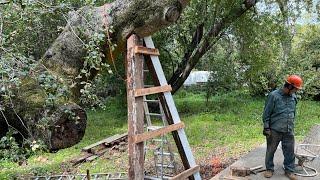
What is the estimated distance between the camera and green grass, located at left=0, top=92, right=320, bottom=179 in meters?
9.81

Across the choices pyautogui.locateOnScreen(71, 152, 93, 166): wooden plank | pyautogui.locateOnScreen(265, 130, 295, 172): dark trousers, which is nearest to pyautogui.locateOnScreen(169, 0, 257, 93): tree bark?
pyautogui.locateOnScreen(71, 152, 93, 166): wooden plank

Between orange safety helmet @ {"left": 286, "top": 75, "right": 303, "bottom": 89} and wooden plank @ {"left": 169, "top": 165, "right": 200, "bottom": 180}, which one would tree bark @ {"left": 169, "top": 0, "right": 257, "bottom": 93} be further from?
wooden plank @ {"left": 169, "top": 165, "right": 200, "bottom": 180}

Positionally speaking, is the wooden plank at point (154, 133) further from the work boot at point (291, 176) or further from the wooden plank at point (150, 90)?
the work boot at point (291, 176)

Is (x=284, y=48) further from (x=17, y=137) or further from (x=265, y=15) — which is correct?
(x=17, y=137)

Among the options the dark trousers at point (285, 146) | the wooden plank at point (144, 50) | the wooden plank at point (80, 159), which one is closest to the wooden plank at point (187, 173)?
the dark trousers at point (285, 146)

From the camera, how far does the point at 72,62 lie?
549cm

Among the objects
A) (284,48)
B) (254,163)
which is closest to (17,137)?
(254,163)

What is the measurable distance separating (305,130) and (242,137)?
2.16m

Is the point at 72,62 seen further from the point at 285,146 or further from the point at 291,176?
the point at 291,176

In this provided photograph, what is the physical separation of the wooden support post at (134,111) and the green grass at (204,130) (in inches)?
143

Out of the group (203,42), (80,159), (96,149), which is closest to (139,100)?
(80,159)

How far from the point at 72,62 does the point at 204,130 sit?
27.1 ft

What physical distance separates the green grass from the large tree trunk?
3.82 metres

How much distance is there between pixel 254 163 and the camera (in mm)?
7199
